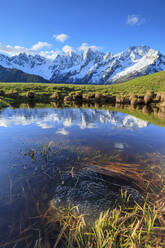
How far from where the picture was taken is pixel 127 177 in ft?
22.8

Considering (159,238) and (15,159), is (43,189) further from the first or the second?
(159,238)

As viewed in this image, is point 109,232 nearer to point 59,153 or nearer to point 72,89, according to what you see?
point 59,153

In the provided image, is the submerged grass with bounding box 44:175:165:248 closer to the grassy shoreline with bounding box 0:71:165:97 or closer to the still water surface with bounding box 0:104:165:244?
the still water surface with bounding box 0:104:165:244

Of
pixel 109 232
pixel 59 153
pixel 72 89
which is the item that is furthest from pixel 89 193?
pixel 72 89

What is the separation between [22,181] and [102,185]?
13.0 ft

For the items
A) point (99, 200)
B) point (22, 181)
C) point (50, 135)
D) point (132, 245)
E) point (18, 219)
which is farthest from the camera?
point (50, 135)

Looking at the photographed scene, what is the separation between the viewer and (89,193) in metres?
5.73

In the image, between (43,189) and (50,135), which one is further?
(50,135)

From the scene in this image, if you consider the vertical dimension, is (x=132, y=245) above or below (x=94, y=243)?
above

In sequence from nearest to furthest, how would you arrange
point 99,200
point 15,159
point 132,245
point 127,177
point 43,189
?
1. point 132,245
2. point 99,200
3. point 43,189
4. point 127,177
5. point 15,159

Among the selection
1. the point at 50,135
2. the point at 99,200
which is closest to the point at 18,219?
the point at 99,200

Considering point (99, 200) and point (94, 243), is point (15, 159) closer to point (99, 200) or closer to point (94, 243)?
point (99, 200)

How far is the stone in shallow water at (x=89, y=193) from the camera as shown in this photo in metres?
5.05

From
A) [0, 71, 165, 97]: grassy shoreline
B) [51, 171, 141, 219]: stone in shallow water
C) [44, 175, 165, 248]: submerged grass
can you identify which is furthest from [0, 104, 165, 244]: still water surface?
[0, 71, 165, 97]: grassy shoreline
